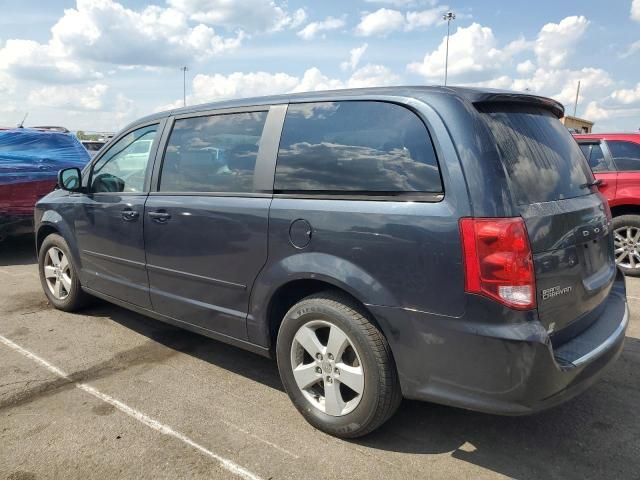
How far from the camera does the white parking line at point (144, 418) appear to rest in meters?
2.59

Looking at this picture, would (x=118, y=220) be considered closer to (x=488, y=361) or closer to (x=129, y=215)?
(x=129, y=215)

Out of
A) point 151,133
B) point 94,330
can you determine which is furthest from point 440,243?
point 94,330

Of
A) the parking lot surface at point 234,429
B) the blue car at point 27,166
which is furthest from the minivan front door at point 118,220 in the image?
the blue car at point 27,166

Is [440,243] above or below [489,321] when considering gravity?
above

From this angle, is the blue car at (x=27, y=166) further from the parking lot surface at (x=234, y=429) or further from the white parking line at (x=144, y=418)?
the parking lot surface at (x=234, y=429)

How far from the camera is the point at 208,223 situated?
10.9 feet

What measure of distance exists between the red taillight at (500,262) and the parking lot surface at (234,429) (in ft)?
3.06

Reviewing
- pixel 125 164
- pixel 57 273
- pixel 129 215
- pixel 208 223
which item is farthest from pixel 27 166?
pixel 208 223

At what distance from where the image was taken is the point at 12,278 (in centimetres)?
642

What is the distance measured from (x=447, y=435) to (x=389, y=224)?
1267mm

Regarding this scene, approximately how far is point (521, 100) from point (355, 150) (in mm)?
919

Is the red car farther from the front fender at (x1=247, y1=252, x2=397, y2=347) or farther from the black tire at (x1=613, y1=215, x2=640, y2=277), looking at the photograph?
the front fender at (x1=247, y1=252, x2=397, y2=347)

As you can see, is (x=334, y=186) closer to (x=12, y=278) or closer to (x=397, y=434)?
(x=397, y=434)

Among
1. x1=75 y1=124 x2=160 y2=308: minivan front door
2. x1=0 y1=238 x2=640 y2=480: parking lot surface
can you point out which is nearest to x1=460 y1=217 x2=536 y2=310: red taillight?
x1=0 y1=238 x2=640 y2=480: parking lot surface
